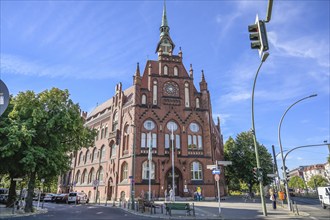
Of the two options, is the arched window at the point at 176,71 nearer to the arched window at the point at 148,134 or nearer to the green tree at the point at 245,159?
the arched window at the point at 148,134

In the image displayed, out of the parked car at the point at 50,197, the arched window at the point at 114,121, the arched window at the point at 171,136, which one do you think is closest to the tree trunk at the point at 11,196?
the parked car at the point at 50,197

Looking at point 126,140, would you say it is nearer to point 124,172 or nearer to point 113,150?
point 124,172

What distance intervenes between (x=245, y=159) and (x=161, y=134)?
64.9 ft

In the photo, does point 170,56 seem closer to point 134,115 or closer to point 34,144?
point 134,115

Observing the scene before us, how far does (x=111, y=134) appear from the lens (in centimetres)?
4309

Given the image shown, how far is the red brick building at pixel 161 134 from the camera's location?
116 feet

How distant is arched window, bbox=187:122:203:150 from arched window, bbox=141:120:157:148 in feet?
17.4

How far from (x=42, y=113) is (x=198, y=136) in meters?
24.3

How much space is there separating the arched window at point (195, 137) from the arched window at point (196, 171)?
2371 mm

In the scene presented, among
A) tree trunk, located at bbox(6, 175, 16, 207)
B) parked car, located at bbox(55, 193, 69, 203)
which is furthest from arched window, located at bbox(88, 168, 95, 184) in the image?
tree trunk, located at bbox(6, 175, 16, 207)

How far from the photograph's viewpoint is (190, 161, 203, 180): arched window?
1432 inches

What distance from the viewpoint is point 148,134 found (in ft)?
122

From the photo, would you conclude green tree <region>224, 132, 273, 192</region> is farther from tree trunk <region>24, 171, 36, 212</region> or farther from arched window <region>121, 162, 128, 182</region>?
tree trunk <region>24, 171, 36, 212</region>

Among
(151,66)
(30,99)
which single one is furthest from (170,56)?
Answer: (30,99)
